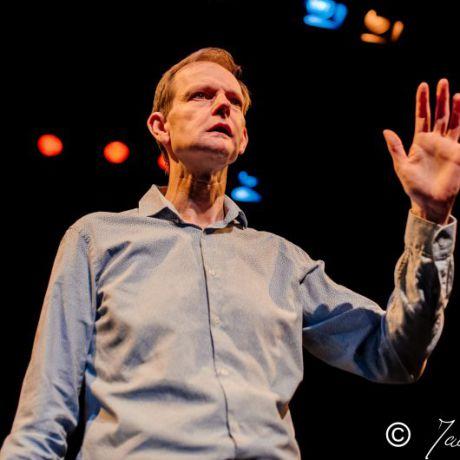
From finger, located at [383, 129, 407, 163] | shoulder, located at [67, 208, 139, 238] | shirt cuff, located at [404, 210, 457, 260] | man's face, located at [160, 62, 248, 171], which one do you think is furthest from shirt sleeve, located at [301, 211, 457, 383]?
shoulder, located at [67, 208, 139, 238]

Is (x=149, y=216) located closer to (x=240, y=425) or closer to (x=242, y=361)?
(x=242, y=361)

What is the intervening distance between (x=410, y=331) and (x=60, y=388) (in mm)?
903

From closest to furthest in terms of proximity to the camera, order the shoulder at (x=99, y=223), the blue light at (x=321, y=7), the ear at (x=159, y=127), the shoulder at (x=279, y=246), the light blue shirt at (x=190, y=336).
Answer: the light blue shirt at (x=190, y=336) → the shoulder at (x=99, y=223) → the shoulder at (x=279, y=246) → the ear at (x=159, y=127) → the blue light at (x=321, y=7)

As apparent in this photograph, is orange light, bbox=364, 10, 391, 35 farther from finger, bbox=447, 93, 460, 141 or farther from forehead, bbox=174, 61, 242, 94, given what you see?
finger, bbox=447, 93, 460, 141

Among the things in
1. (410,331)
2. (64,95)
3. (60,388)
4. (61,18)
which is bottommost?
(60,388)

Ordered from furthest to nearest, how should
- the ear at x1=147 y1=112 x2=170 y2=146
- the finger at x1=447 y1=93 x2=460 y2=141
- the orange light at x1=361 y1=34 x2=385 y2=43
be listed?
the orange light at x1=361 y1=34 x2=385 y2=43
the ear at x1=147 y1=112 x2=170 y2=146
the finger at x1=447 y1=93 x2=460 y2=141

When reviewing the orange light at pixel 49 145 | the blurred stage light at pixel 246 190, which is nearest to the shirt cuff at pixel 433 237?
the blurred stage light at pixel 246 190

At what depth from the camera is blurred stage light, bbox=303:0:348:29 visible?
3.40 m

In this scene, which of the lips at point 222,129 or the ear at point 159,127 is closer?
the lips at point 222,129

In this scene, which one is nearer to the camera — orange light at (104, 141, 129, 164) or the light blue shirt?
the light blue shirt

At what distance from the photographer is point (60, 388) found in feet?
5.18

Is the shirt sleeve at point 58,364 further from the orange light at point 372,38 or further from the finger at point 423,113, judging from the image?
the orange light at point 372,38

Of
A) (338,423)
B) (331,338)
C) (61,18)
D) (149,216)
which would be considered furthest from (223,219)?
(338,423)

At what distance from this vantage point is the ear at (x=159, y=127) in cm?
221
